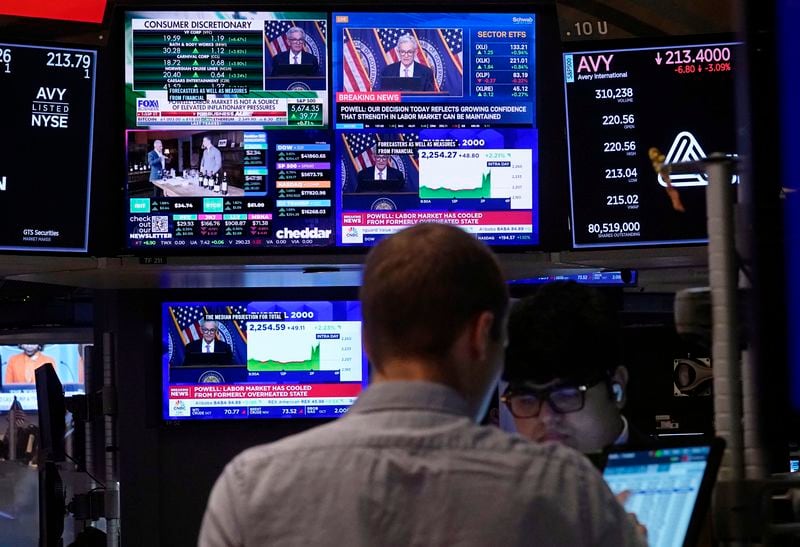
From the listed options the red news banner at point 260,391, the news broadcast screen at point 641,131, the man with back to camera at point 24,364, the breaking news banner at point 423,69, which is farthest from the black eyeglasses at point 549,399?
the man with back to camera at point 24,364

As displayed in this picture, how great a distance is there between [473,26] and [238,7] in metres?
0.94

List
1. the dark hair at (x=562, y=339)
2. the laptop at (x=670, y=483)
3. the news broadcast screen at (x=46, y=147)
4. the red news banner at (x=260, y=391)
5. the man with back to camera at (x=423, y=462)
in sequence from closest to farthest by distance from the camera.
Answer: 1. the man with back to camera at (x=423, y=462)
2. the laptop at (x=670, y=483)
3. the dark hair at (x=562, y=339)
4. the news broadcast screen at (x=46, y=147)
5. the red news banner at (x=260, y=391)

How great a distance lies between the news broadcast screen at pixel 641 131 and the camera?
476 centimetres

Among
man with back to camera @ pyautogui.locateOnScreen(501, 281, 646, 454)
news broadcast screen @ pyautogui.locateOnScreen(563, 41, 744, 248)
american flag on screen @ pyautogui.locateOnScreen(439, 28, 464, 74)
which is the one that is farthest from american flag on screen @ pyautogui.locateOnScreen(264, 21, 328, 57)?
man with back to camera @ pyautogui.locateOnScreen(501, 281, 646, 454)

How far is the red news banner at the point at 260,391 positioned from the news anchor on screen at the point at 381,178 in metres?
1.12

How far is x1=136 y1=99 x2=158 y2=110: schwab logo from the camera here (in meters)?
4.89

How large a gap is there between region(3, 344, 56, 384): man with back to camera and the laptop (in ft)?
61.4

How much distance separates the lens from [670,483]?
2.06 meters

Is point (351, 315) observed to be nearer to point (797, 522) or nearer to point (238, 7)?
point (238, 7)

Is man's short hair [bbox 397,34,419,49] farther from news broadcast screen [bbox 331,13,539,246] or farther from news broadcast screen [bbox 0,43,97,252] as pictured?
news broadcast screen [bbox 0,43,97,252]

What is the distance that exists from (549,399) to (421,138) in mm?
2512

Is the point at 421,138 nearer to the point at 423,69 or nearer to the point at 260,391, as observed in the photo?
the point at 423,69

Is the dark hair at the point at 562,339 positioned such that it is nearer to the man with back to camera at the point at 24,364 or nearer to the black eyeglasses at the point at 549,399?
the black eyeglasses at the point at 549,399

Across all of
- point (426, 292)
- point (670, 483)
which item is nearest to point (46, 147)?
point (670, 483)
